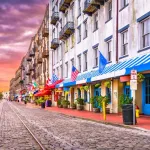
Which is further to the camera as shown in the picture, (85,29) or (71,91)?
(71,91)

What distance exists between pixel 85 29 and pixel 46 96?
2435cm

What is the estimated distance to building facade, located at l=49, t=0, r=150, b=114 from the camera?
22.7m

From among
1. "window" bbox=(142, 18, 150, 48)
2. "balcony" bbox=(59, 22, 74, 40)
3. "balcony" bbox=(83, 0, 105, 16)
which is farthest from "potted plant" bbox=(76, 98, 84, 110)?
"window" bbox=(142, 18, 150, 48)

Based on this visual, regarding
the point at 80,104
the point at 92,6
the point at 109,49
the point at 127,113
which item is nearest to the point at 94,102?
the point at 109,49

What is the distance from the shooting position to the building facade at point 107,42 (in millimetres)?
22656

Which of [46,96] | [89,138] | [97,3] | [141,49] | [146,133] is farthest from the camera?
[46,96]

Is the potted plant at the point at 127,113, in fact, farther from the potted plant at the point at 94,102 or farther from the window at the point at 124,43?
the potted plant at the point at 94,102

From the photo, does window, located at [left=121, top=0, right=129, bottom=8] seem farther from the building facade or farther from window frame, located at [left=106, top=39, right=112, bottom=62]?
window frame, located at [left=106, top=39, right=112, bottom=62]

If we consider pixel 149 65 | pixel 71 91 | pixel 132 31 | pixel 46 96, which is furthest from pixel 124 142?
pixel 46 96

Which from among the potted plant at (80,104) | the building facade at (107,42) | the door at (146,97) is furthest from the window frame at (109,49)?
the potted plant at (80,104)

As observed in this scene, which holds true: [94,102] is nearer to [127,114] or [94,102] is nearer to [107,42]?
[107,42]

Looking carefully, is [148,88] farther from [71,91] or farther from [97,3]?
[71,91]

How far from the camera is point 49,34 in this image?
6128 cm

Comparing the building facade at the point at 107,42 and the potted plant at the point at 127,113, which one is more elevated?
the building facade at the point at 107,42
